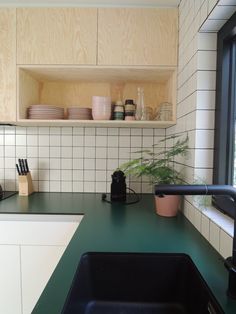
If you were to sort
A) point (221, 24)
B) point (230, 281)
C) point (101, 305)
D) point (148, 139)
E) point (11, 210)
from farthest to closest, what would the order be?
point (148, 139) → point (11, 210) → point (221, 24) → point (101, 305) → point (230, 281)

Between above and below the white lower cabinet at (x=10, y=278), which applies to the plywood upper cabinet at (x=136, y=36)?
above

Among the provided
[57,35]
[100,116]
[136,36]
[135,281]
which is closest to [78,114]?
[100,116]

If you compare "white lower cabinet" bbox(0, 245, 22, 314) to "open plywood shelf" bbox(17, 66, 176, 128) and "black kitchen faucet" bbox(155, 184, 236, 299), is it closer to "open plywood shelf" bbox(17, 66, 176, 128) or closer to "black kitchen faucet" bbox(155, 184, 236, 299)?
"open plywood shelf" bbox(17, 66, 176, 128)

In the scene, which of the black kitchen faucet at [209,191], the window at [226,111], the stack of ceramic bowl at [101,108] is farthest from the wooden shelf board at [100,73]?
the black kitchen faucet at [209,191]

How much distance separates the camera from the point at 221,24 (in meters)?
1.01

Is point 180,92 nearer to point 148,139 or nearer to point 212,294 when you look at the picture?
point 148,139

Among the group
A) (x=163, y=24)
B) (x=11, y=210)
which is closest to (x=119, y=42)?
(x=163, y=24)

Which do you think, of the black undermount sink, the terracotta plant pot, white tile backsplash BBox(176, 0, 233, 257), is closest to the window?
white tile backsplash BBox(176, 0, 233, 257)

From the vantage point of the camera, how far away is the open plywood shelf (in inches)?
57.7

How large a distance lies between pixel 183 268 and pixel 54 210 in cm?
83

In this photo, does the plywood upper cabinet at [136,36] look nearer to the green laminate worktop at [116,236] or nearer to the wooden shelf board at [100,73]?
the wooden shelf board at [100,73]

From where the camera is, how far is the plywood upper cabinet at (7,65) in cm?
145

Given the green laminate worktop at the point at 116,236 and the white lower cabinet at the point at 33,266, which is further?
the white lower cabinet at the point at 33,266

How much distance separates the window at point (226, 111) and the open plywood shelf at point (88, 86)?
0.43 metres
